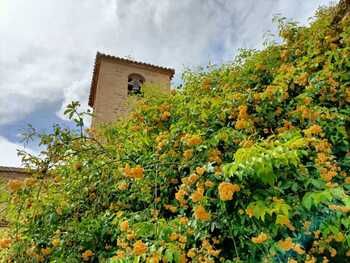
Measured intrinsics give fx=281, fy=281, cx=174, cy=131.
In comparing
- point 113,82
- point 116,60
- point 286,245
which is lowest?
point 286,245

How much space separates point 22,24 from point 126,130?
4380mm

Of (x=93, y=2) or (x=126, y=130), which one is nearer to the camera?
(x=126, y=130)

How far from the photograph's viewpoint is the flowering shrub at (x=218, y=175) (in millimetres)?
1898

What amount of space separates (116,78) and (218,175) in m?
12.8

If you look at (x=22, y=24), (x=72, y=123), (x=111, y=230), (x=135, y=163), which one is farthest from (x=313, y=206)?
(x=22, y=24)

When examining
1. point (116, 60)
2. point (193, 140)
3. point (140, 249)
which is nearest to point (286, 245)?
point (140, 249)

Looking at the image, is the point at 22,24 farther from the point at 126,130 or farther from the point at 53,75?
the point at 126,130

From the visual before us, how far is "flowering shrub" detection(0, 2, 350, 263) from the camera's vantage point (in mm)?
1898

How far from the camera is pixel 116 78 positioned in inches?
554

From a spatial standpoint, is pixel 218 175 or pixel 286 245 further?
pixel 218 175

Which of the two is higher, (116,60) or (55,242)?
(116,60)

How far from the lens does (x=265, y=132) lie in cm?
282

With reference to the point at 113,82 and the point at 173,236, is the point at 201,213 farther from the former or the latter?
the point at 113,82

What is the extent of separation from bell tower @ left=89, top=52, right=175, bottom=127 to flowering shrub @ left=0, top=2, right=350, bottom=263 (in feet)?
32.0
